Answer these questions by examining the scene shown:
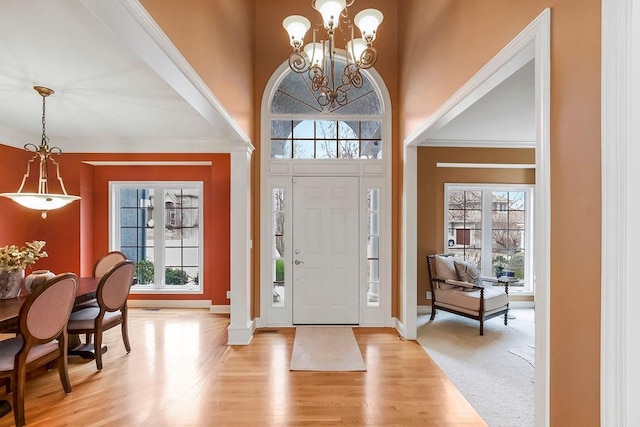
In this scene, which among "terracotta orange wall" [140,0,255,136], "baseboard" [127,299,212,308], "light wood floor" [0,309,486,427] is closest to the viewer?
"terracotta orange wall" [140,0,255,136]

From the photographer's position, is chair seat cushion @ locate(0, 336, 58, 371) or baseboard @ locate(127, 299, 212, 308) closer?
chair seat cushion @ locate(0, 336, 58, 371)

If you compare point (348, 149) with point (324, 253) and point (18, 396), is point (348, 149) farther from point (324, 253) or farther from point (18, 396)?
point (18, 396)

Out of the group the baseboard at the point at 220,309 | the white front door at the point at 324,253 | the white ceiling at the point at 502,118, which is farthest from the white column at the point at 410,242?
the baseboard at the point at 220,309

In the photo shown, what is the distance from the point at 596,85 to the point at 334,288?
351 centimetres

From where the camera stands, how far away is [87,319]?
3213 millimetres

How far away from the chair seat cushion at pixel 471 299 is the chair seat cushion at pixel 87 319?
4025mm

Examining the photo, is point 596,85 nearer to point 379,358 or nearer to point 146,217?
point 379,358

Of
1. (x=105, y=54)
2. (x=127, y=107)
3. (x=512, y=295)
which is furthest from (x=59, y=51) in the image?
(x=512, y=295)

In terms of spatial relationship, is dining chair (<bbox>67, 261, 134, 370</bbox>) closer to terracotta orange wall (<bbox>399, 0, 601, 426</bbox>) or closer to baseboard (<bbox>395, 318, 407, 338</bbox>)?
baseboard (<bbox>395, 318, 407, 338</bbox>)

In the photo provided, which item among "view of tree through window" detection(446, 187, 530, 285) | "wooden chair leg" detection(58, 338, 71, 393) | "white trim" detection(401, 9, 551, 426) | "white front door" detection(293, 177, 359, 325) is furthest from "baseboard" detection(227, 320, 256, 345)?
"view of tree through window" detection(446, 187, 530, 285)

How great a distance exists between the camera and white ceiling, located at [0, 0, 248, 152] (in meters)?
1.74

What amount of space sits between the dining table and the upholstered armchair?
13.7 ft

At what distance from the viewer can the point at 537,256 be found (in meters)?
1.54
